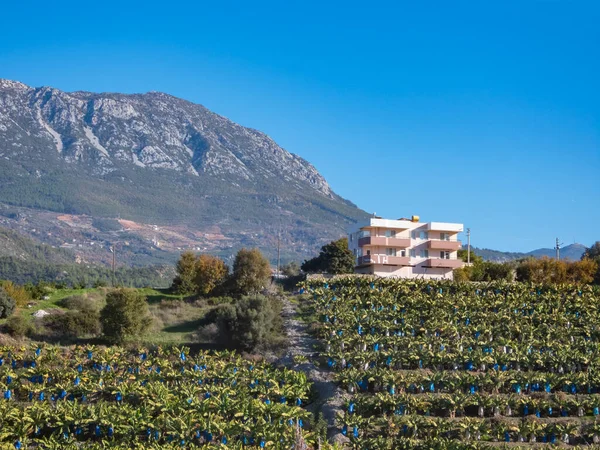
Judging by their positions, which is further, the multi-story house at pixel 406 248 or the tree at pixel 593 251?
the tree at pixel 593 251

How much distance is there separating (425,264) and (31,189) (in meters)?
145

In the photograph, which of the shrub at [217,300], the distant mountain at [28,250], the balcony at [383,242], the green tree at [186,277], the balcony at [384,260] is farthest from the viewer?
the distant mountain at [28,250]

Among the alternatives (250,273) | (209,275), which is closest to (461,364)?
(250,273)

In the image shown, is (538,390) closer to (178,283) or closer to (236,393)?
(236,393)

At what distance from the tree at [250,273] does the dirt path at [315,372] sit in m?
10.5

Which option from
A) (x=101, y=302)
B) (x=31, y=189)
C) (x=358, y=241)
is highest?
(x=31, y=189)

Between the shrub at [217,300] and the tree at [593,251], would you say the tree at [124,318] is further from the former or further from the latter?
the tree at [593,251]

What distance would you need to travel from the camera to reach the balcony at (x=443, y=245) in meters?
60.9

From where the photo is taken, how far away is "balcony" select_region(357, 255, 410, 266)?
59281 mm

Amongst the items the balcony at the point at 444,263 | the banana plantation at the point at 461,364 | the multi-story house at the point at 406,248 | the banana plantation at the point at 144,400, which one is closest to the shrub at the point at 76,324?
the banana plantation at the point at 144,400

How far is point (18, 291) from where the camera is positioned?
43.9 meters

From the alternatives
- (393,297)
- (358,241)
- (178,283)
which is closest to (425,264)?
(358,241)

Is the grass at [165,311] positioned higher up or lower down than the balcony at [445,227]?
lower down

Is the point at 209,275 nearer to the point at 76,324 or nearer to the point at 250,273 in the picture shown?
the point at 250,273
